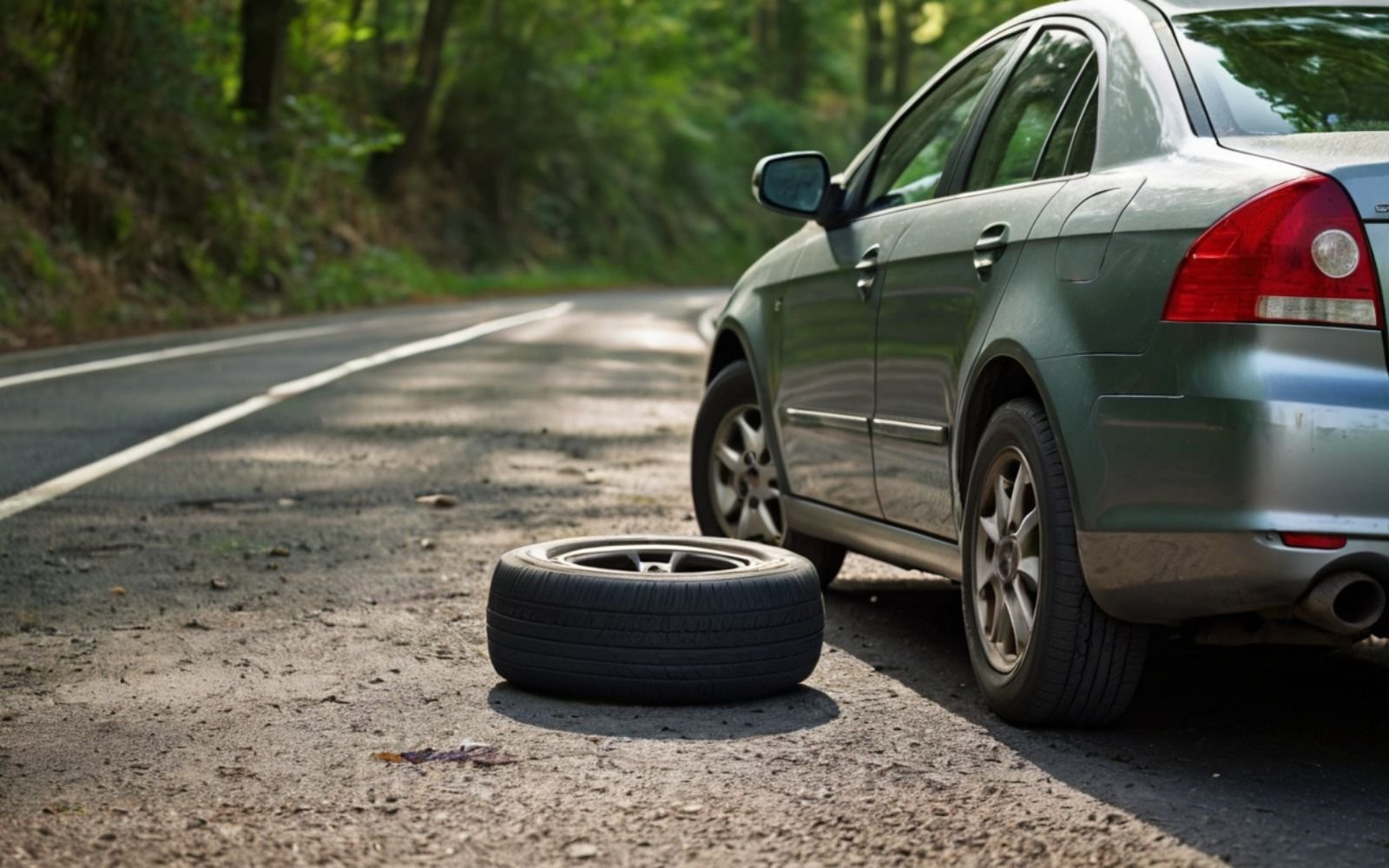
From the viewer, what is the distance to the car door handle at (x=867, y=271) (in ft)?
17.8

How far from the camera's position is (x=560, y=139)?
43.8 meters

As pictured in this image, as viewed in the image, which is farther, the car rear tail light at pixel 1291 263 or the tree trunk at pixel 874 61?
the tree trunk at pixel 874 61

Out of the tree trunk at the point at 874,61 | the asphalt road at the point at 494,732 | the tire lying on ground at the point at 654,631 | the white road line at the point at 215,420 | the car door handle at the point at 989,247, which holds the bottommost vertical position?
the white road line at the point at 215,420

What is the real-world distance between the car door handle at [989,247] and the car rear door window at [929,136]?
0.75m

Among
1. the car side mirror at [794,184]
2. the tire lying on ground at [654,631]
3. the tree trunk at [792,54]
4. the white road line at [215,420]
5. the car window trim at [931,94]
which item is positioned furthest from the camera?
the tree trunk at [792,54]

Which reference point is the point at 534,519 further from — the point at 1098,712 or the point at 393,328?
the point at 393,328

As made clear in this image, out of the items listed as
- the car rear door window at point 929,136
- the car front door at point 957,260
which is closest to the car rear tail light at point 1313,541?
the car front door at point 957,260

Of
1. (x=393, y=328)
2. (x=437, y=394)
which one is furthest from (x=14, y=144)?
(x=437, y=394)

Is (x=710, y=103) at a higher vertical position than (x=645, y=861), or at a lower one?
higher

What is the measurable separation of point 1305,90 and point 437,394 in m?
9.63

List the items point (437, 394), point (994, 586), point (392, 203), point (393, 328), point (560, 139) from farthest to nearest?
1. point (560, 139)
2. point (392, 203)
3. point (393, 328)
4. point (437, 394)
5. point (994, 586)

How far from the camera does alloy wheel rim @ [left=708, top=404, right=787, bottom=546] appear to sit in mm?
6492

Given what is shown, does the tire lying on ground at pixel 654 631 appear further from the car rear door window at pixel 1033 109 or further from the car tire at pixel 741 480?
the car tire at pixel 741 480

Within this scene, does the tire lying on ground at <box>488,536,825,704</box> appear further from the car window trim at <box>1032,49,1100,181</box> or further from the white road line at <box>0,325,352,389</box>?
the white road line at <box>0,325,352,389</box>
